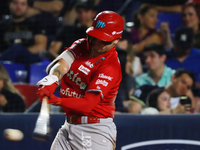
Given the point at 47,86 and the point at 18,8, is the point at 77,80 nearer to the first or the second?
the point at 47,86

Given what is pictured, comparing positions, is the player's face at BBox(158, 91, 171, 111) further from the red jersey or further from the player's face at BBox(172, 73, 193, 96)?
the red jersey

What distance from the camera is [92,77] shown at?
213 cm

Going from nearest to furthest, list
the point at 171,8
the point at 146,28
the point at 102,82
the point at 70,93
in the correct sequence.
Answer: the point at 102,82
the point at 70,93
the point at 146,28
the point at 171,8

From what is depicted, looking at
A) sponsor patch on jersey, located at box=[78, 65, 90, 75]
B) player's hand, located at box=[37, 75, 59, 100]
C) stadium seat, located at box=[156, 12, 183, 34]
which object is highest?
stadium seat, located at box=[156, 12, 183, 34]

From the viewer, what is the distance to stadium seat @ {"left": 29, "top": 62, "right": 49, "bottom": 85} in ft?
13.7

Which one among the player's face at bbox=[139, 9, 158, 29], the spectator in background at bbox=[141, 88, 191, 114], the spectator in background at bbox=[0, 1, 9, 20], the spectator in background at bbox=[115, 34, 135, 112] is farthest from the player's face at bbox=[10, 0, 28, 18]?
the spectator in background at bbox=[141, 88, 191, 114]

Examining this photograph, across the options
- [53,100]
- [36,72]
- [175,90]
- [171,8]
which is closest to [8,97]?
[36,72]

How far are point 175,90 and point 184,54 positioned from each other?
79cm

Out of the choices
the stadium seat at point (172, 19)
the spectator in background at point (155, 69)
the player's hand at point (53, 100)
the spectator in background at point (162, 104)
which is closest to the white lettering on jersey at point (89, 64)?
the player's hand at point (53, 100)

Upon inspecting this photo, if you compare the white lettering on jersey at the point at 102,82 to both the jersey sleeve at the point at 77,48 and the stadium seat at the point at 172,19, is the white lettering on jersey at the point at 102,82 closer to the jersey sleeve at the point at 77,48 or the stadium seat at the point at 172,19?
the jersey sleeve at the point at 77,48

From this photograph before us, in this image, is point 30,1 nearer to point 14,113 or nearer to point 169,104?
point 14,113

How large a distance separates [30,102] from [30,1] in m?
1.95

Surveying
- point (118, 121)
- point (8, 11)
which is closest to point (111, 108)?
point (118, 121)

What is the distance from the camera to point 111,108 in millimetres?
2246
